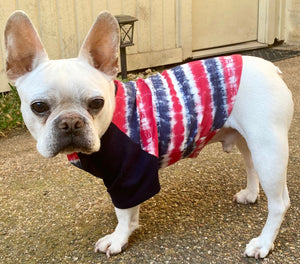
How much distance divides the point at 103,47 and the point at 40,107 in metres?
0.44

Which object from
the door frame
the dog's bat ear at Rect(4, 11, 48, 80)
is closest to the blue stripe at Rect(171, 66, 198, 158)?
the dog's bat ear at Rect(4, 11, 48, 80)

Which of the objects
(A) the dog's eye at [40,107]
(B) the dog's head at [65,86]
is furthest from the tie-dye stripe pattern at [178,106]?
(A) the dog's eye at [40,107]

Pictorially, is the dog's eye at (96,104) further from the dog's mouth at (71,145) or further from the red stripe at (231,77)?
the red stripe at (231,77)

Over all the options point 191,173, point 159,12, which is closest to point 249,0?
point 159,12

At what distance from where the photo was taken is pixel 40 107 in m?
1.99

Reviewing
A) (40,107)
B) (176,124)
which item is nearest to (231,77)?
(176,124)

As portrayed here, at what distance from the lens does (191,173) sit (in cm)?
332

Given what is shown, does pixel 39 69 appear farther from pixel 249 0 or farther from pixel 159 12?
pixel 249 0

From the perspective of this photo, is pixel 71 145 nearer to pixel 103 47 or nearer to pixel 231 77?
pixel 103 47

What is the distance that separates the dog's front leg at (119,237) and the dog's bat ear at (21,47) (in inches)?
35.4

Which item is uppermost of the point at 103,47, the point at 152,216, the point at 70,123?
the point at 103,47

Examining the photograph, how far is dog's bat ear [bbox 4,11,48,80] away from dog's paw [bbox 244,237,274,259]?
142cm

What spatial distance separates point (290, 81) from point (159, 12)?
195cm

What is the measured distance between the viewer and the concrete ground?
240 centimetres
